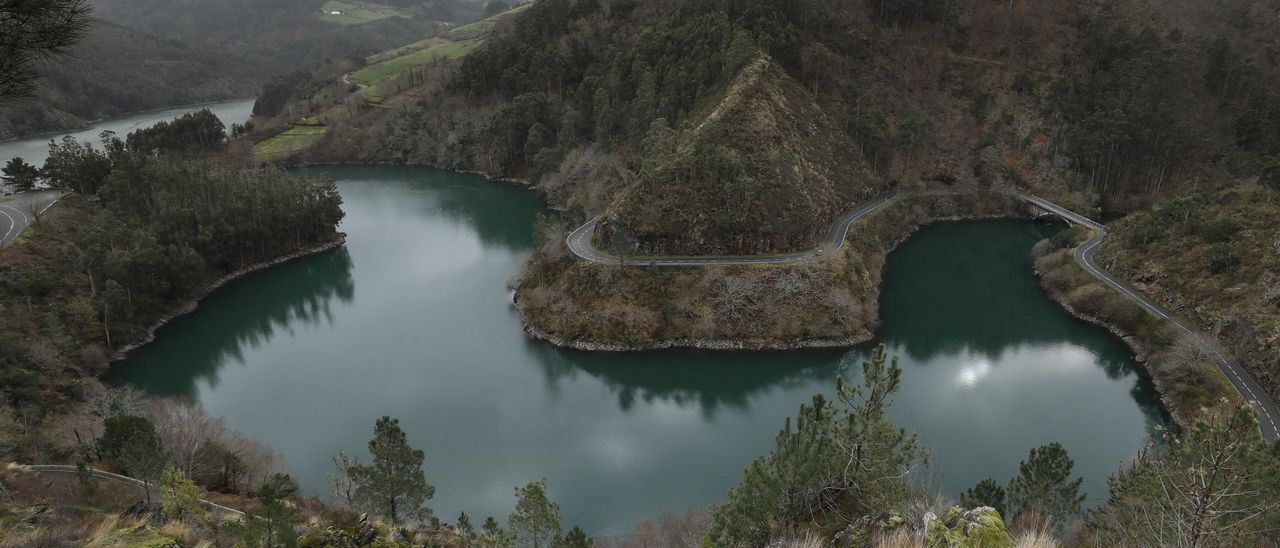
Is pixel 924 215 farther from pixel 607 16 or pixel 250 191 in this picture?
pixel 250 191

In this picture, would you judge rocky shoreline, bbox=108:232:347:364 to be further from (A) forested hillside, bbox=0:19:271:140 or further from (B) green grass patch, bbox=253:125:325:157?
(A) forested hillside, bbox=0:19:271:140

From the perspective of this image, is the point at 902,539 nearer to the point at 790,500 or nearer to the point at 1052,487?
the point at 790,500

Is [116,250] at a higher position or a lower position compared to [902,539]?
lower

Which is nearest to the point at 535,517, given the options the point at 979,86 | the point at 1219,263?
the point at 1219,263

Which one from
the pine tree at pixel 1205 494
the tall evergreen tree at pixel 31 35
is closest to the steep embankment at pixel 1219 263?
the pine tree at pixel 1205 494

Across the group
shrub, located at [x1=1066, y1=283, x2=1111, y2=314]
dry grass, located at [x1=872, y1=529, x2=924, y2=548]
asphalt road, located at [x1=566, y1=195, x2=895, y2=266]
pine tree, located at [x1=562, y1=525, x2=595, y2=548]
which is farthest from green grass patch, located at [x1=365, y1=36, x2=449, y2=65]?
dry grass, located at [x1=872, y1=529, x2=924, y2=548]
